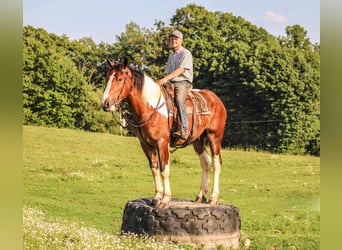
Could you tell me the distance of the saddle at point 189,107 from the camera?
774cm

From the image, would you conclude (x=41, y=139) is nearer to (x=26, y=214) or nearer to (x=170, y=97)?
(x=26, y=214)

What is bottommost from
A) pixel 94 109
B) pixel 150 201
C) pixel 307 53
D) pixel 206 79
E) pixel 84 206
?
pixel 84 206

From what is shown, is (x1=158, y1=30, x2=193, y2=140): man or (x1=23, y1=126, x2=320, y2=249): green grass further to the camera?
(x1=23, y1=126, x2=320, y2=249): green grass

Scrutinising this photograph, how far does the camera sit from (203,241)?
771 centimetres

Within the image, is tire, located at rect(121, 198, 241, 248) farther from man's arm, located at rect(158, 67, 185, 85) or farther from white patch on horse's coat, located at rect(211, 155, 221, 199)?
man's arm, located at rect(158, 67, 185, 85)

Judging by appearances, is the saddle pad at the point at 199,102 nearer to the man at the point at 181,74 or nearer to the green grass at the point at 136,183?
the man at the point at 181,74

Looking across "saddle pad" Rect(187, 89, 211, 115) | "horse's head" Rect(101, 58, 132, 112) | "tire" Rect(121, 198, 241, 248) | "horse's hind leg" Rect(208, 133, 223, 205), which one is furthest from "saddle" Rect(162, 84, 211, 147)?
"tire" Rect(121, 198, 241, 248)

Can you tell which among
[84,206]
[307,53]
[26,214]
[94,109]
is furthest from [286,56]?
[26,214]

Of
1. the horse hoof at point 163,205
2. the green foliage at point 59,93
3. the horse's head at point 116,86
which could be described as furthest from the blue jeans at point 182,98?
the green foliage at point 59,93

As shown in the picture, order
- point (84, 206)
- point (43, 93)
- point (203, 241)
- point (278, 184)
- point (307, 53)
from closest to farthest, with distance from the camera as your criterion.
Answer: point (203, 241) → point (84, 206) → point (278, 184) → point (43, 93) → point (307, 53)

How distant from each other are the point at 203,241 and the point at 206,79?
64.2 feet

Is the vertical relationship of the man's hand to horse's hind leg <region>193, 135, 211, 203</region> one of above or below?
above

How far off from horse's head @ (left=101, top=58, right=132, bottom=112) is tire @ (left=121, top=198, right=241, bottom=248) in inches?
75.3

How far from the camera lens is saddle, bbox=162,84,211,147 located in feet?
25.4
